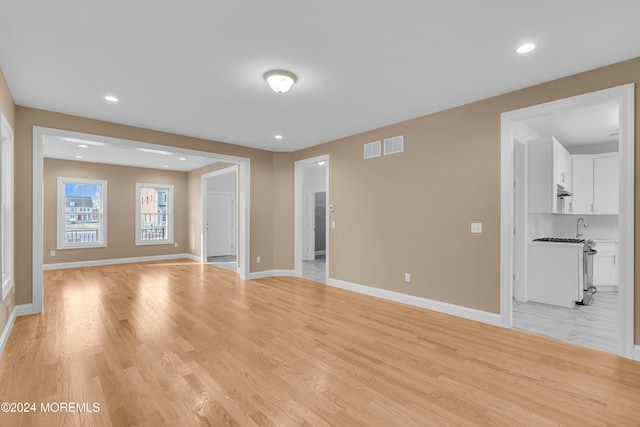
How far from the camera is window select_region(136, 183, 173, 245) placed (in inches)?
343

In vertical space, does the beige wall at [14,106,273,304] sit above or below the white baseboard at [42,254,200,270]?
above

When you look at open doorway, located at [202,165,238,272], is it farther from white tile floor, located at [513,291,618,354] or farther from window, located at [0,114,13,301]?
white tile floor, located at [513,291,618,354]

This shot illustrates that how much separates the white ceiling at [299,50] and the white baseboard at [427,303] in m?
2.61

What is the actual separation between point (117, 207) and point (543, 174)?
31.6ft

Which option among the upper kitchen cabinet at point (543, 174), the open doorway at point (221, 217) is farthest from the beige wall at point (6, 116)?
the upper kitchen cabinet at point (543, 174)

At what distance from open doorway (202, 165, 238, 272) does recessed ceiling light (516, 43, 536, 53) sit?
803 centimetres

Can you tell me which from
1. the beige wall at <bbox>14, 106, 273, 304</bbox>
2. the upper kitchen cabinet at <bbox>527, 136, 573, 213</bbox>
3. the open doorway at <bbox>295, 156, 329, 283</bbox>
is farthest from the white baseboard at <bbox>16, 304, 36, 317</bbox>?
the upper kitchen cabinet at <bbox>527, 136, 573, 213</bbox>

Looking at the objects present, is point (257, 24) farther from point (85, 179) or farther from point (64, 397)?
point (85, 179)

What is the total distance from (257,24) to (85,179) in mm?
7873

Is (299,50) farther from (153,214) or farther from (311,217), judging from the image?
(153,214)

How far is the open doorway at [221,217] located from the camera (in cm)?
956

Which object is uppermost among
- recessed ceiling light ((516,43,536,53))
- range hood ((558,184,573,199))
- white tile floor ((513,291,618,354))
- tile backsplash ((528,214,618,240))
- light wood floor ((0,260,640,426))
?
recessed ceiling light ((516,43,536,53))

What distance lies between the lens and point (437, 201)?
421 centimetres

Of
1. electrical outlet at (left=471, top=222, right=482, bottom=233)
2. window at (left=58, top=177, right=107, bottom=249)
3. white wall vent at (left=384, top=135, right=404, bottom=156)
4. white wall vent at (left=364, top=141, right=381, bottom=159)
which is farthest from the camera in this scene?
window at (left=58, top=177, right=107, bottom=249)
